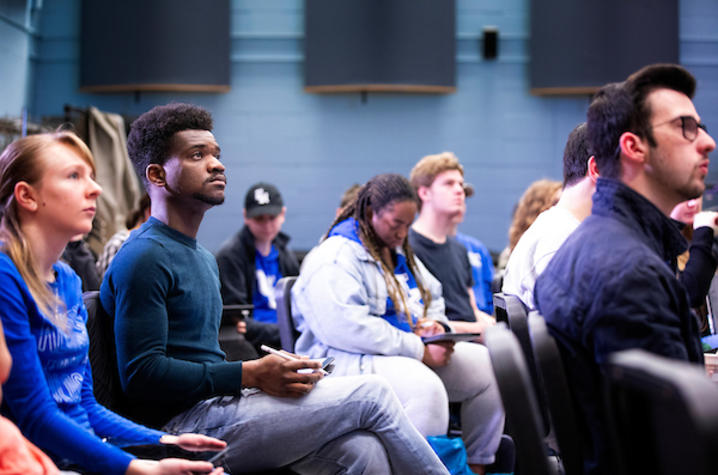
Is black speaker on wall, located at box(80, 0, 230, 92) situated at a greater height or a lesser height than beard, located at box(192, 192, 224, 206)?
greater

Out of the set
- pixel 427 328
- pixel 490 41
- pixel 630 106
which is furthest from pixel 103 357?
pixel 490 41

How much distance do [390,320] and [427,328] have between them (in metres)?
0.16

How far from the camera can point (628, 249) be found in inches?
50.1

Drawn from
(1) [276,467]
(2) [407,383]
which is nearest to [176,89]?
(2) [407,383]

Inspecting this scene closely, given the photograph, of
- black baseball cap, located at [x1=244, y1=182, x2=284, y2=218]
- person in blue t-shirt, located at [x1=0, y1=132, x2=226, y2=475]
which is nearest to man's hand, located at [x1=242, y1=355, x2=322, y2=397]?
person in blue t-shirt, located at [x1=0, y1=132, x2=226, y2=475]

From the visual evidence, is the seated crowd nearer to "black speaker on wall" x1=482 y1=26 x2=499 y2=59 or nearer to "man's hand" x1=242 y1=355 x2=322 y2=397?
"man's hand" x1=242 y1=355 x2=322 y2=397

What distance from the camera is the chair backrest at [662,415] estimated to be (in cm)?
78

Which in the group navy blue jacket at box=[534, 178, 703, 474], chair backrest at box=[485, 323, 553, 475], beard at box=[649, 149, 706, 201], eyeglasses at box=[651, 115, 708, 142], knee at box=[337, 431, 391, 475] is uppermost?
eyeglasses at box=[651, 115, 708, 142]

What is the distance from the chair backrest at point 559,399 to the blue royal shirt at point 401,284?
5.17 ft

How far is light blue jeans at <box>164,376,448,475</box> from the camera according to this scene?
175 centimetres

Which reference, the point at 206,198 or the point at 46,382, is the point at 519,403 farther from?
the point at 206,198

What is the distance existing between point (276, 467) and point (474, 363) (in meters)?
1.31

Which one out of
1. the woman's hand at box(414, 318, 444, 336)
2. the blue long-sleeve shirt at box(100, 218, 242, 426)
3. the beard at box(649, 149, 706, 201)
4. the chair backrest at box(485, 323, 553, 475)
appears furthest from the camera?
the woman's hand at box(414, 318, 444, 336)

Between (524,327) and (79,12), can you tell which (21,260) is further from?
(79,12)
